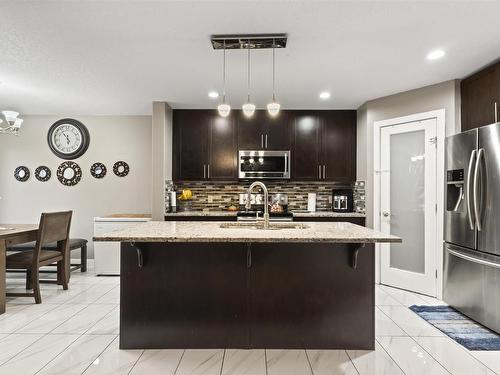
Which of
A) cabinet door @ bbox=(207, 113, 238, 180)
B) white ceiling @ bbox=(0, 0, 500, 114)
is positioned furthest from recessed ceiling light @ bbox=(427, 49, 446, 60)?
cabinet door @ bbox=(207, 113, 238, 180)

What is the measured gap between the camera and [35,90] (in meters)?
4.04

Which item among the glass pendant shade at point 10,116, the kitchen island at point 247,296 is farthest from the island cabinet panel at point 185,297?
the glass pendant shade at point 10,116

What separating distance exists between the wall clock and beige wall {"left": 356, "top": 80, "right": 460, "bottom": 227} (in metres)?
4.29

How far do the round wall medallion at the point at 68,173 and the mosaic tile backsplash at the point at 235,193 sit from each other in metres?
1.68

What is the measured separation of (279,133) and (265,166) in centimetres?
54

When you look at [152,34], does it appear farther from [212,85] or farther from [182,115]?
[182,115]

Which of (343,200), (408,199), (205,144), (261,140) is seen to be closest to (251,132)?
(261,140)

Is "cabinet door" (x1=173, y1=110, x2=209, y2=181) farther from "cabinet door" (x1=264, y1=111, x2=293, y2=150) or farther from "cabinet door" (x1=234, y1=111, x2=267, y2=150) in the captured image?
"cabinet door" (x1=264, y1=111, x2=293, y2=150)

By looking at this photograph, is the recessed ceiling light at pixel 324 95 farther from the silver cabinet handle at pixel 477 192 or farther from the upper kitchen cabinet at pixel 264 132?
the silver cabinet handle at pixel 477 192

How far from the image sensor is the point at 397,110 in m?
4.11

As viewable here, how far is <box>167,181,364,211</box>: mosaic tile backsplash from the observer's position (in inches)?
205

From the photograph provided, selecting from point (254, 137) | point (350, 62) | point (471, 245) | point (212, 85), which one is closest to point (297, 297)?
point (471, 245)

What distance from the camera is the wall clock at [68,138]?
17.5 ft

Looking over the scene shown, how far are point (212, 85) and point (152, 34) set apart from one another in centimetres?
126
